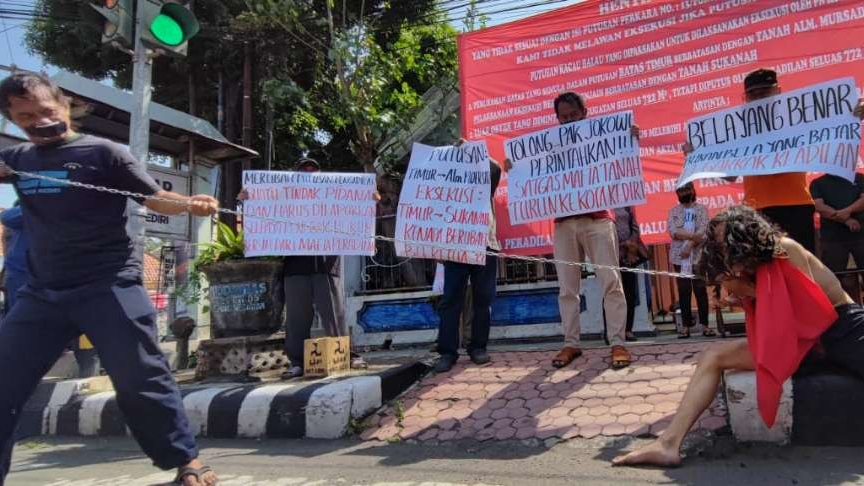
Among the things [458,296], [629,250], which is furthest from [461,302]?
[629,250]

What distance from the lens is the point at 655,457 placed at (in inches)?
102

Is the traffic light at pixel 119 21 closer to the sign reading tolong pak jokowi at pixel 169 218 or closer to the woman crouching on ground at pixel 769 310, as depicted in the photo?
the sign reading tolong pak jokowi at pixel 169 218

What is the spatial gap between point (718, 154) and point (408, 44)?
821 centimetres

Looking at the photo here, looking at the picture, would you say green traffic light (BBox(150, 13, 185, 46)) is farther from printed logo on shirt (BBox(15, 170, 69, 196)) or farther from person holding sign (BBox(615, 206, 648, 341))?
person holding sign (BBox(615, 206, 648, 341))

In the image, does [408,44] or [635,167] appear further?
[408,44]

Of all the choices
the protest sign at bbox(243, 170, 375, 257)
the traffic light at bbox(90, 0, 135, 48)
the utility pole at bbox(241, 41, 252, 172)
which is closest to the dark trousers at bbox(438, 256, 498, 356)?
the protest sign at bbox(243, 170, 375, 257)

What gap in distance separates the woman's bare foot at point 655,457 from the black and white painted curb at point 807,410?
1.49 feet

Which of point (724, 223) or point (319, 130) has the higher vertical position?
point (319, 130)

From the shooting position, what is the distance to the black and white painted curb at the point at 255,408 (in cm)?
372

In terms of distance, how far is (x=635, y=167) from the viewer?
4.14 m

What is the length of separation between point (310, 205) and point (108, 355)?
2609mm

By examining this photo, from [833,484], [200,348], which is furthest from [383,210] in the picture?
[833,484]

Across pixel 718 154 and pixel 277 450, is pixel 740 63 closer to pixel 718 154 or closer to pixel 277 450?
pixel 718 154

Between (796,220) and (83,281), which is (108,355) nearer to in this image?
(83,281)
